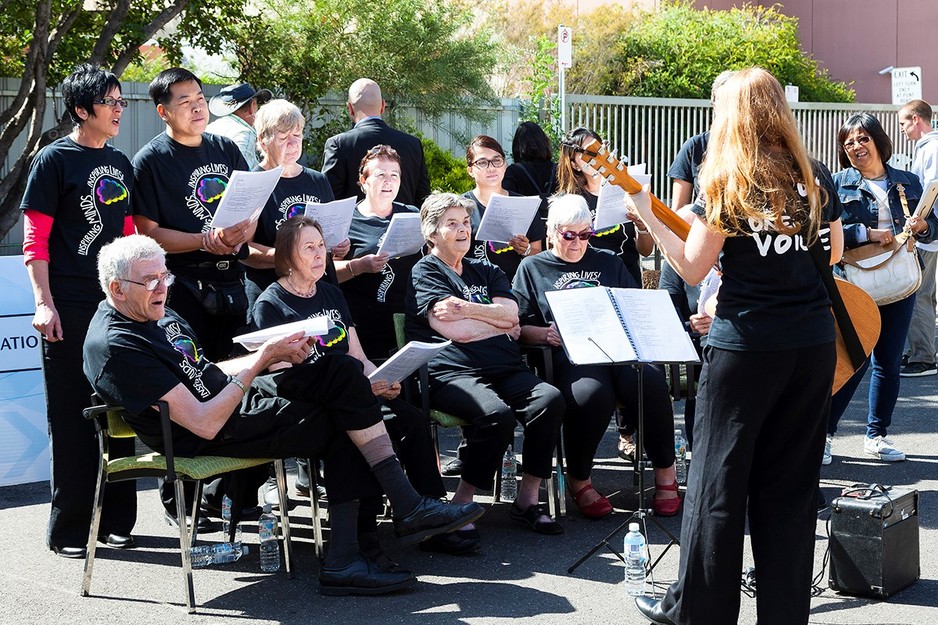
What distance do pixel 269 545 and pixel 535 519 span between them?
4.29ft

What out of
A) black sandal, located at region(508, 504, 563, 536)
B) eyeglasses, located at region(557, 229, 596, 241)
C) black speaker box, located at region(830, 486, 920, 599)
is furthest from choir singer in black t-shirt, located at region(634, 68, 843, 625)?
eyeglasses, located at region(557, 229, 596, 241)

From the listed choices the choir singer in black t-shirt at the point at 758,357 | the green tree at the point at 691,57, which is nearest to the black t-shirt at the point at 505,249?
the choir singer in black t-shirt at the point at 758,357

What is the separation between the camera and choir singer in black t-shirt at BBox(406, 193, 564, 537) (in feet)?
18.1

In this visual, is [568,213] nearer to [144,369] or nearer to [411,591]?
[411,591]

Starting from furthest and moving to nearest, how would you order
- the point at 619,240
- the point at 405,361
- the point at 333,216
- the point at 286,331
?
the point at 619,240 < the point at 333,216 < the point at 405,361 < the point at 286,331

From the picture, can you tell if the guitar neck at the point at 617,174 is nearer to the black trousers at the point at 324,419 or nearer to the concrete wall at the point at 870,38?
the black trousers at the point at 324,419

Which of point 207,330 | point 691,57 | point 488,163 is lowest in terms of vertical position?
point 207,330

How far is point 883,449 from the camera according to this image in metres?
6.78

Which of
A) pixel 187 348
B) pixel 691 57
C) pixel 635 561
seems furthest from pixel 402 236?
pixel 691 57

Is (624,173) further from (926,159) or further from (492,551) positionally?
(926,159)

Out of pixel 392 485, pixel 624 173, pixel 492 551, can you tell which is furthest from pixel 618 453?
pixel 624 173

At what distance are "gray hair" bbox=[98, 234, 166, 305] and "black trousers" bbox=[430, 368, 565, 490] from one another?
167cm

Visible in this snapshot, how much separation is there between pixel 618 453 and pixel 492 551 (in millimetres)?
2019

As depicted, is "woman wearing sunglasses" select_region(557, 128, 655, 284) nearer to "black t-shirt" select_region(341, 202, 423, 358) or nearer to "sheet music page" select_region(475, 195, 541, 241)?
"sheet music page" select_region(475, 195, 541, 241)
